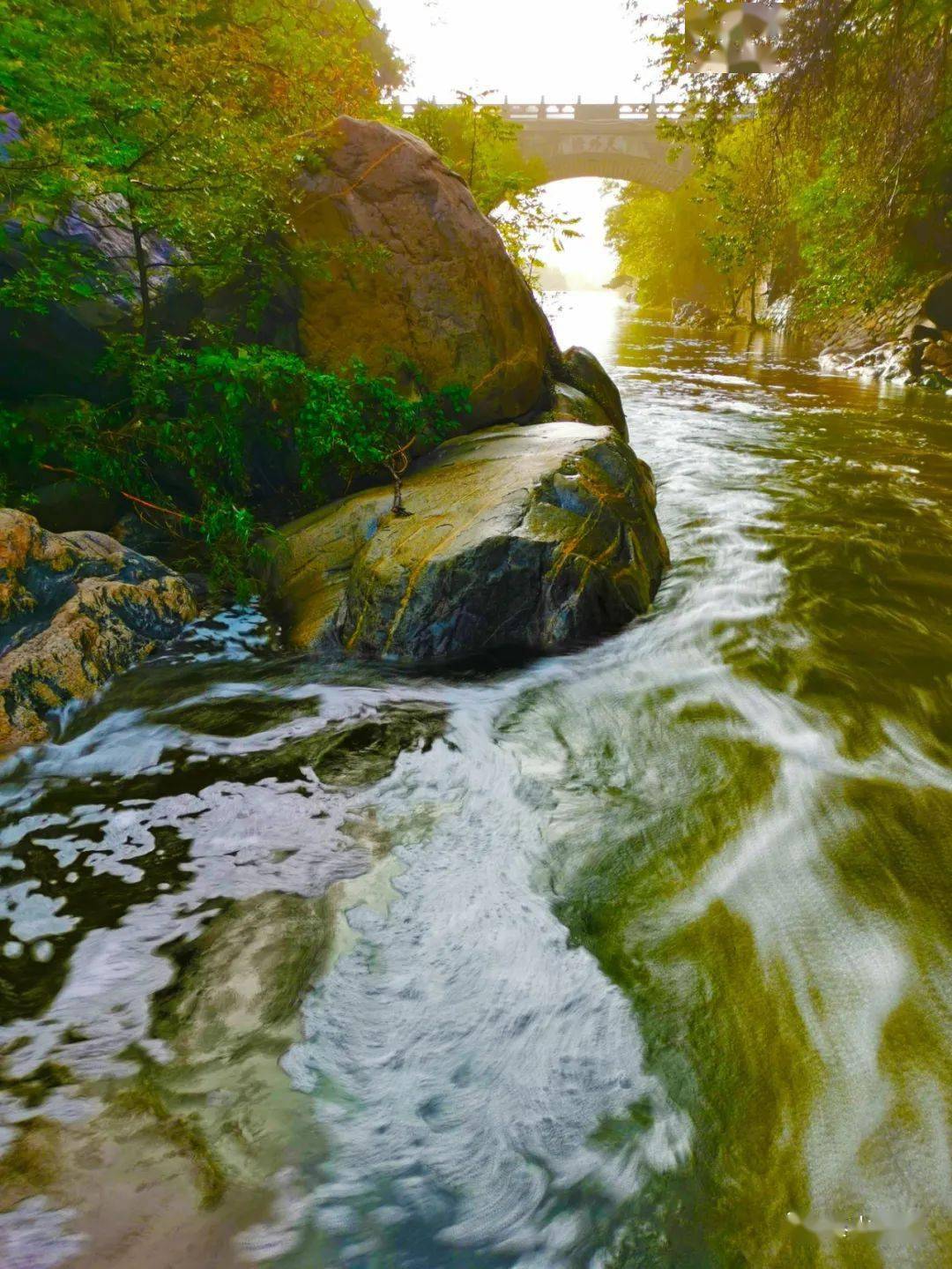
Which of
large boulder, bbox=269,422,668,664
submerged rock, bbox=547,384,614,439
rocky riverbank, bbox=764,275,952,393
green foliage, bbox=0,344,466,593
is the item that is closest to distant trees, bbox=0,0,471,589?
green foliage, bbox=0,344,466,593

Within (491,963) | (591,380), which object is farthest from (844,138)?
(491,963)

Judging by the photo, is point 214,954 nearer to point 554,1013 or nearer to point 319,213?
point 554,1013

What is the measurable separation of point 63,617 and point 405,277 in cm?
436

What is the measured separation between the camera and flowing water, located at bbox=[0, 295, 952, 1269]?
5.05ft

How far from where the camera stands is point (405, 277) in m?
6.28

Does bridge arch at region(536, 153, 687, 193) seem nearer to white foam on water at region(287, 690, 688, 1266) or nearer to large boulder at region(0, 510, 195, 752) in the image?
large boulder at region(0, 510, 195, 752)

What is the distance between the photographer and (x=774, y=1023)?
197 centimetres

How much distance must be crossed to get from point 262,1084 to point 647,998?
1.09 metres

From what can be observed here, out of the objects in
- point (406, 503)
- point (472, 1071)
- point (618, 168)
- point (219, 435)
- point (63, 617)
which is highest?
point (618, 168)

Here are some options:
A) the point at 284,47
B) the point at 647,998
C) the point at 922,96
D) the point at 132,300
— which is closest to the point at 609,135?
the point at 922,96

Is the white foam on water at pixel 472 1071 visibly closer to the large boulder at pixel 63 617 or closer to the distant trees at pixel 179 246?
the large boulder at pixel 63 617

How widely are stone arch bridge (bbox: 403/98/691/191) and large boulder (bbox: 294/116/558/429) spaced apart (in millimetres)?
42306

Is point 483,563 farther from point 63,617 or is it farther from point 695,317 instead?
point 695,317

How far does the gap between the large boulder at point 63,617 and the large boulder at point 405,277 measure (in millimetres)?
2837
